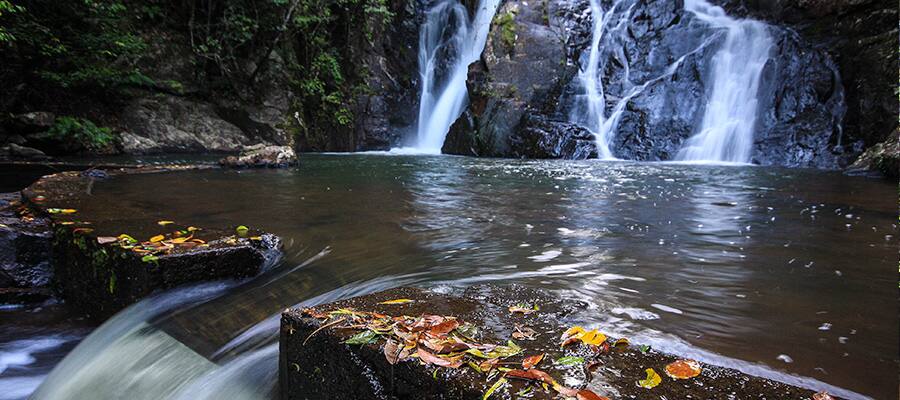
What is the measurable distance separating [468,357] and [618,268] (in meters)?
2.05

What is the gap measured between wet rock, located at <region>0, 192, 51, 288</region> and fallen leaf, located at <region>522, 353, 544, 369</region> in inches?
144

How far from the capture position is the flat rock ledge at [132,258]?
107 inches

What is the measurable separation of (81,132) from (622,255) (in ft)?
40.4

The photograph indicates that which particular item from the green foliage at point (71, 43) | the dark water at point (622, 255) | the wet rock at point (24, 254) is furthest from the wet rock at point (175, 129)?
the wet rock at point (24, 254)

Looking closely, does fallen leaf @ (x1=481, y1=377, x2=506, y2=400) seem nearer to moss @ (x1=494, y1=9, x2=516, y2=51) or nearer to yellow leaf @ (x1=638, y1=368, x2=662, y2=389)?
yellow leaf @ (x1=638, y1=368, x2=662, y2=389)

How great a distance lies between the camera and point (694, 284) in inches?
111

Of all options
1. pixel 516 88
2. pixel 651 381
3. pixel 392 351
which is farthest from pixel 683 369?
pixel 516 88

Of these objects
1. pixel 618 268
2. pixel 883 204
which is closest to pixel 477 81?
pixel 883 204

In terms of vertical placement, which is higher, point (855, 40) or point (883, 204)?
point (855, 40)

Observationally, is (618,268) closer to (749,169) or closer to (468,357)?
(468,357)

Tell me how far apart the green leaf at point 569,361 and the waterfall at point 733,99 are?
1410 centimetres

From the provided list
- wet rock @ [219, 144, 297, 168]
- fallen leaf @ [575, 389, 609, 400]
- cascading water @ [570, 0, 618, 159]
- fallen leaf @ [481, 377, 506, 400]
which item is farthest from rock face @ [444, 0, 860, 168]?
fallen leaf @ [481, 377, 506, 400]

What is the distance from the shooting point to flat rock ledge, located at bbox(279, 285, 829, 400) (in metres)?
1.28

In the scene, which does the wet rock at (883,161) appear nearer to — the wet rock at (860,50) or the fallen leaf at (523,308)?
the wet rock at (860,50)
